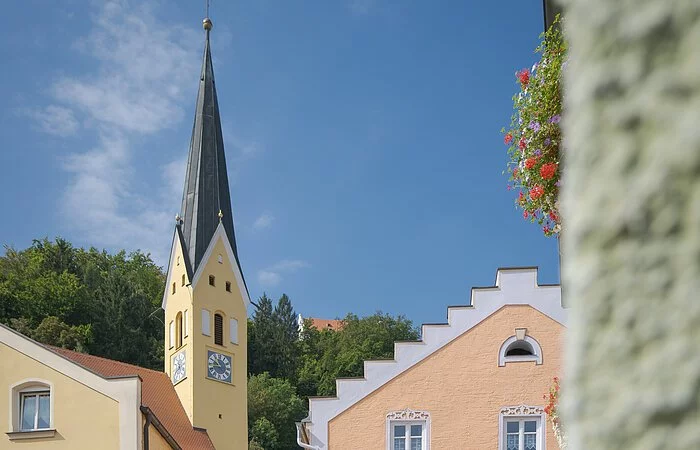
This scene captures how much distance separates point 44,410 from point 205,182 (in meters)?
20.0

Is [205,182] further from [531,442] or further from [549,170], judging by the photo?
[549,170]

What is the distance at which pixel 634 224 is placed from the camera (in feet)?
2.22

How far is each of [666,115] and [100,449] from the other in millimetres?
22358

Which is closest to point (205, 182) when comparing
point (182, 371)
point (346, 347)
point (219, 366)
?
point (219, 366)

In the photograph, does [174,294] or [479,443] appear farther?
[174,294]

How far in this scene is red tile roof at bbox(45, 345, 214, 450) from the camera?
94.1 feet

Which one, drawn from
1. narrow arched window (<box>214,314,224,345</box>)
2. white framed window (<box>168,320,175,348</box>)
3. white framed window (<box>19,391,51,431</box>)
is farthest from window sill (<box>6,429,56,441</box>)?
white framed window (<box>168,320,175,348</box>)

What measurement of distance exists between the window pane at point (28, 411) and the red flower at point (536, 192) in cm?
1583

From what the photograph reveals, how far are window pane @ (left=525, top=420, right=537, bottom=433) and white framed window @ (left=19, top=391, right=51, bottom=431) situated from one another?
9.95 metres

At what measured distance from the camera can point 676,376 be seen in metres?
0.67

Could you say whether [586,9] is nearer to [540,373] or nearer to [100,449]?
[540,373]

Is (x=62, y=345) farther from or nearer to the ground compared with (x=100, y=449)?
farther from the ground

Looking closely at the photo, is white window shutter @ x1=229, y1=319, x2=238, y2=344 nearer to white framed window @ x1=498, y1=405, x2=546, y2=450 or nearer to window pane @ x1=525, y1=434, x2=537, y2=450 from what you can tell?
white framed window @ x1=498, y1=405, x2=546, y2=450

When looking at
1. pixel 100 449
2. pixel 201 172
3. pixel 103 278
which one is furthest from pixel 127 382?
pixel 103 278
